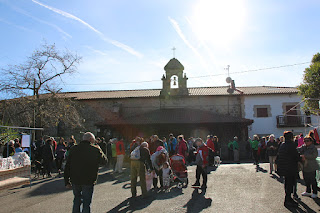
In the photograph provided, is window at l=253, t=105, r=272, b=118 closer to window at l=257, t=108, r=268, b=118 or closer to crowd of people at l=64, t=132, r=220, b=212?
window at l=257, t=108, r=268, b=118

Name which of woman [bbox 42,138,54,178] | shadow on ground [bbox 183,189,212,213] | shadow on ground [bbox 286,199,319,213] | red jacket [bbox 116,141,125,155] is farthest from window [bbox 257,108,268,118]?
shadow on ground [bbox 286,199,319,213]

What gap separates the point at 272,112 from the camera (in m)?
25.4

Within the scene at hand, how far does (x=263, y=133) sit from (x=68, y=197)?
2154 cm

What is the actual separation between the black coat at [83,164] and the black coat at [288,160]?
4032 millimetres

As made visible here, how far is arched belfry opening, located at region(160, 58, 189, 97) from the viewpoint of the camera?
1052 inches

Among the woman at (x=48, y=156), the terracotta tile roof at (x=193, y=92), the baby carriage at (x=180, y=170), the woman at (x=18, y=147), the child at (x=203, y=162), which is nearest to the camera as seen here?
the child at (x=203, y=162)

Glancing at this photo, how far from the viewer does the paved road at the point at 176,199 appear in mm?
5801

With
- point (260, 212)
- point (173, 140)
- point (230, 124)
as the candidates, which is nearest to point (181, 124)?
point (230, 124)

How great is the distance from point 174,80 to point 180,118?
5360mm

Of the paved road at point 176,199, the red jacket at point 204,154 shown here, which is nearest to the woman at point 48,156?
the paved road at point 176,199

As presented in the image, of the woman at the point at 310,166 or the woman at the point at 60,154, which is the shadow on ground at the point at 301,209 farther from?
the woman at the point at 60,154

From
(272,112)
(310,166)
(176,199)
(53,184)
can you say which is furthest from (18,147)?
(272,112)

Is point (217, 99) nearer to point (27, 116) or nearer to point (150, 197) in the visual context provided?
point (27, 116)

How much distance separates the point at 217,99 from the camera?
26.5m
